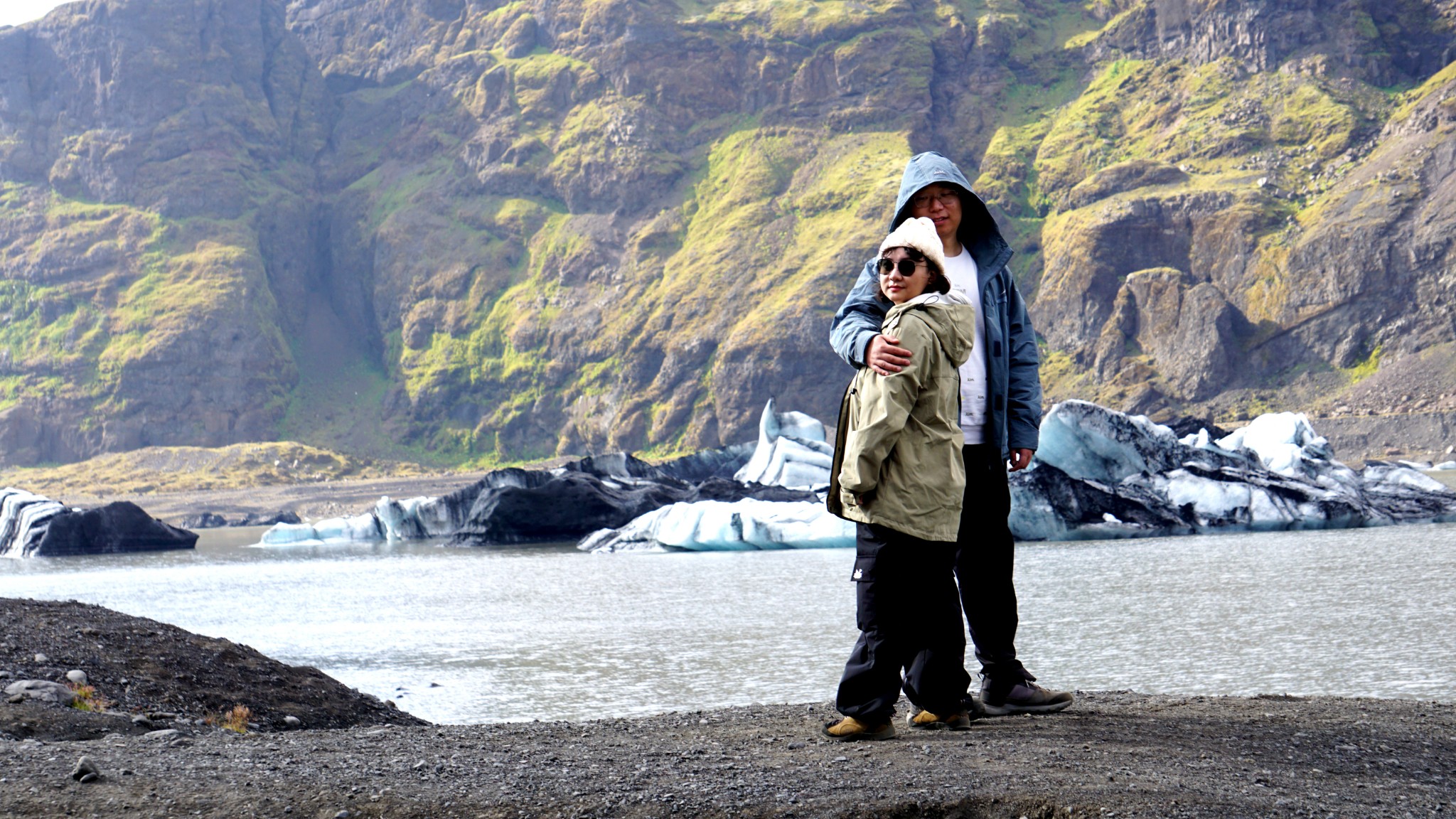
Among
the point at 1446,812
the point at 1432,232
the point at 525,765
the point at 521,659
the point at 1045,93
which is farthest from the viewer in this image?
the point at 1045,93

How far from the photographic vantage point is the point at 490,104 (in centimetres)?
12350

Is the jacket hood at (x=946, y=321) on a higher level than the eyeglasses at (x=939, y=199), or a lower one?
lower

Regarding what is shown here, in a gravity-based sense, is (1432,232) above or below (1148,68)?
below

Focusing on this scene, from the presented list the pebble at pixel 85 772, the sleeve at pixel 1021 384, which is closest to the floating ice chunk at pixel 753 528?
the sleeve at pixel 1021 384

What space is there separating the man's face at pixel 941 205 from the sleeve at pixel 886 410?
29.2 inches

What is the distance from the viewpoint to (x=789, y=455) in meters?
31.7

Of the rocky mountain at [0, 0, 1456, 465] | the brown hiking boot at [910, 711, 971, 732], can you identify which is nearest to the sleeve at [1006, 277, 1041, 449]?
the brown hiking boot at [910, 711, 971, 732]

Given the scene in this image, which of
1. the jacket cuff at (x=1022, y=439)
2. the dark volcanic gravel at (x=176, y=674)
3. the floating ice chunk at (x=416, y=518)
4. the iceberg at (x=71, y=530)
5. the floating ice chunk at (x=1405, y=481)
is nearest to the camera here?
the jacket cuff at (x=1022, y=439)

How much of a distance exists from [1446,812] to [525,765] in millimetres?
2359

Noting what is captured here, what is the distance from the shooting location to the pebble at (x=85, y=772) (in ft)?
11.3

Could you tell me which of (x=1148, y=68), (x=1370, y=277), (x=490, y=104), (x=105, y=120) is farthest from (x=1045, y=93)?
(x=105, y=120)

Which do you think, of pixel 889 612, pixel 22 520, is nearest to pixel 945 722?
pixel 889 612

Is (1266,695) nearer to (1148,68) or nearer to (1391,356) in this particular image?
(1391,356)

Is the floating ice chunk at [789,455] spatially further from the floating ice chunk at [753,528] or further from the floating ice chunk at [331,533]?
the floating ice chunk at [331,533]
